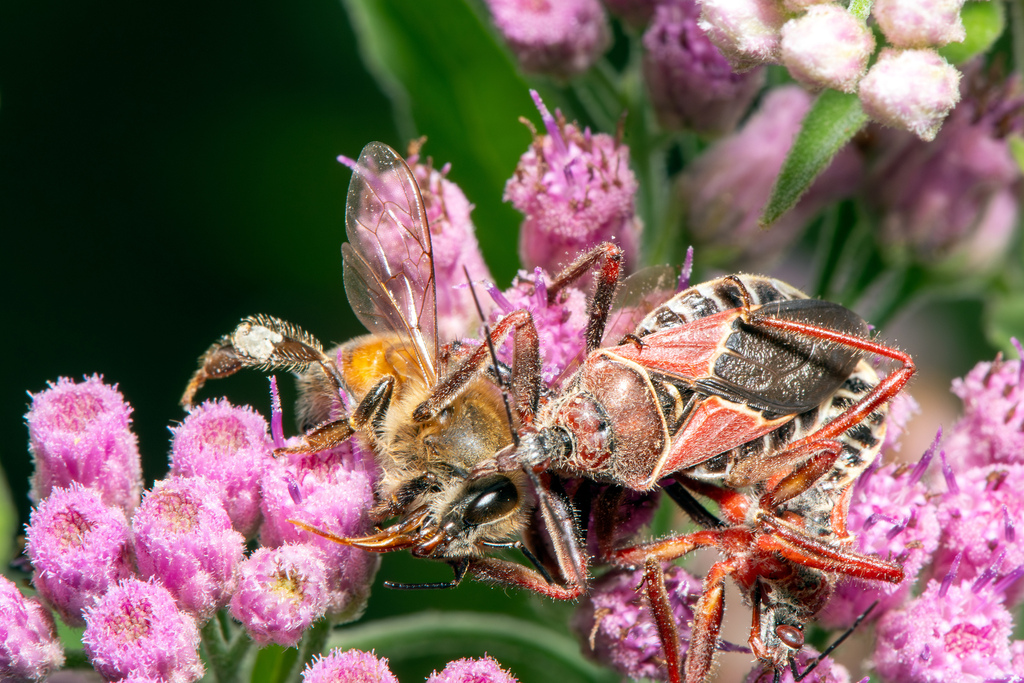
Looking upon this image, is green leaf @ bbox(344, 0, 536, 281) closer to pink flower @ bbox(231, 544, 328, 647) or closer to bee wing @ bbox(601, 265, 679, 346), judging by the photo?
bee wing @ bbox(601, 265, 679, 346)

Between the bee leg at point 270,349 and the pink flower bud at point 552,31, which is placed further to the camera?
the pink flower bud at point 552,31

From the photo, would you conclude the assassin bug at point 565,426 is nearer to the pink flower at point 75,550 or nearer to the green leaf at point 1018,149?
the pink flower at point 75,550

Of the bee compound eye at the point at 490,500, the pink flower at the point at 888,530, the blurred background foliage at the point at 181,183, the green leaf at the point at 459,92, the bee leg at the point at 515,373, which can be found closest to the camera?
the bee compound eye at the point at 490,500

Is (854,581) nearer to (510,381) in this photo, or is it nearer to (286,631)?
(510,381)

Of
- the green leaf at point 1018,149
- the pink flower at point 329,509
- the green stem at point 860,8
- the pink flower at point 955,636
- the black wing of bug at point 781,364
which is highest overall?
the green stem at point 860,8

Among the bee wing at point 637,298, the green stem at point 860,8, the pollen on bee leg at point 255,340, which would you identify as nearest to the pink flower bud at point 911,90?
the green stem at point 860,8

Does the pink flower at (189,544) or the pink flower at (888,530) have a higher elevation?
the pink flower at (189,544)

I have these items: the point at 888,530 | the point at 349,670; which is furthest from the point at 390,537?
the point at 888,530
